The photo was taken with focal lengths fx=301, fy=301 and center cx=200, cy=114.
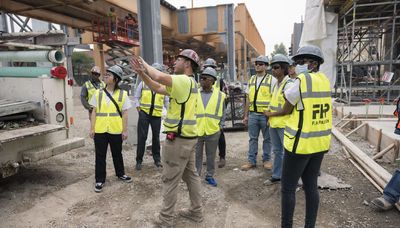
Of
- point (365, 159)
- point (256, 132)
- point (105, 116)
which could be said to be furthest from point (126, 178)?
point (365, 159)

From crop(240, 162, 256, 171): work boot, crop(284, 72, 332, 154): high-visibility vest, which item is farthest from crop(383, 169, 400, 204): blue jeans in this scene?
crop(240, 162, 256, 171): work boot

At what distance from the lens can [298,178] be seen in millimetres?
2773

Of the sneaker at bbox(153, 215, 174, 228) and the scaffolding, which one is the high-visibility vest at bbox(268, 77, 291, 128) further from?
the scaffolding

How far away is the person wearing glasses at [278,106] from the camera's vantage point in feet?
13.2

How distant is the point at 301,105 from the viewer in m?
2.65

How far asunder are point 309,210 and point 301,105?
3.42 ft

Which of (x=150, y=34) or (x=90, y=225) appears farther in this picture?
(x=150, y=34)

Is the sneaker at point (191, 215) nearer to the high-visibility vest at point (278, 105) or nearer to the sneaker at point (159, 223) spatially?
the sneaker at point (159, 223)

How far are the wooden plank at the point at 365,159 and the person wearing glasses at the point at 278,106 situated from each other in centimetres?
137

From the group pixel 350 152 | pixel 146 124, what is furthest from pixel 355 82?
pixel 146 124

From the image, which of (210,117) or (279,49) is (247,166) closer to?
(210,117)

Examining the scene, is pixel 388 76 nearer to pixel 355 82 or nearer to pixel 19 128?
pixel 355 82

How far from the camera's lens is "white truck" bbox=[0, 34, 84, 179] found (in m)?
3.98

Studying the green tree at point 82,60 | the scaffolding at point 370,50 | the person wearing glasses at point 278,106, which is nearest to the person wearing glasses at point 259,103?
the person wearing glasses at point 278,106
